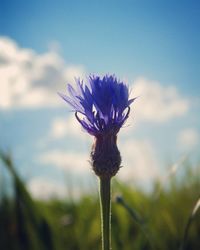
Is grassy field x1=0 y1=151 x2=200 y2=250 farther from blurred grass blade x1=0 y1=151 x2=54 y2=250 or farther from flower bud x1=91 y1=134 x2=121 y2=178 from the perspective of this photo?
flower bud x1=91 y1=134 x2=121 y2=178

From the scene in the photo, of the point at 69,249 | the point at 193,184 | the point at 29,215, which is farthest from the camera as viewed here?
the point at 193,184

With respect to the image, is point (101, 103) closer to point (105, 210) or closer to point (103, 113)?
point (103, 113)

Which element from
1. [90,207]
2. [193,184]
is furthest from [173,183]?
[90,207]

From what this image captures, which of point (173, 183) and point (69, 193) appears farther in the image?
point (173, 183)

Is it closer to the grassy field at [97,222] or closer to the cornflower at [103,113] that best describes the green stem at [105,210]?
the cornflower at [103,113]

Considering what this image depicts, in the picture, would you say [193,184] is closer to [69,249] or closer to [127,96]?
[69,249]

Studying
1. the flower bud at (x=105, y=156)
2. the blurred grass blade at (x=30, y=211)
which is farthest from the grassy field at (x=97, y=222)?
the flower bud at (x=105, y=156)
